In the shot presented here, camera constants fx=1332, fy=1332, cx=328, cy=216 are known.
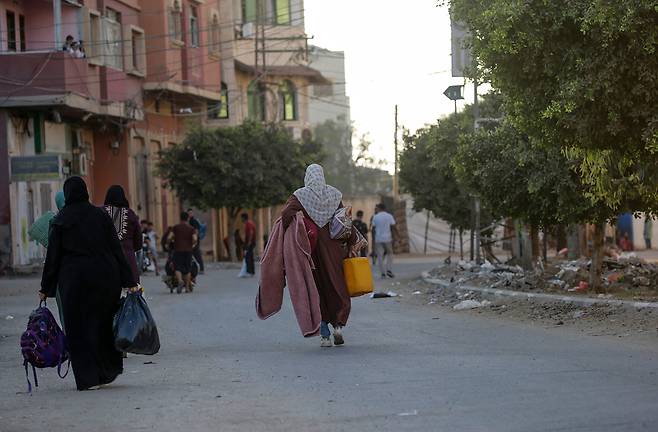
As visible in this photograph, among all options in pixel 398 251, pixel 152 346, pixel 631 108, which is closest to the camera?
pixel 152 346

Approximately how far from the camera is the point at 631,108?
13375mm

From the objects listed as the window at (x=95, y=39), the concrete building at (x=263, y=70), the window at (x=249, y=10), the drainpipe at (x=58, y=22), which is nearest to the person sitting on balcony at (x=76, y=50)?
the drainpipe at (x=58, y=22)

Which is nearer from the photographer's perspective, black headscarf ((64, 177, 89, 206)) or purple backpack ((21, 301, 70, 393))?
purple backpack ((21, 301, 70, 393))

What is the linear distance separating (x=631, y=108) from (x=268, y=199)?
3651 centimetres

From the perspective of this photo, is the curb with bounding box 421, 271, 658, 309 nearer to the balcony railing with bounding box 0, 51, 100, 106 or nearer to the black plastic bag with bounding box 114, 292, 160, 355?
the black plastic bag with bounding box 114, 292, 160, 355

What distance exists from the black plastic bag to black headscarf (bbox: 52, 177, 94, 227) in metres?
0.75

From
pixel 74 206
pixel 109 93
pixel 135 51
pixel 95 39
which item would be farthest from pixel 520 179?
pixel 135 51

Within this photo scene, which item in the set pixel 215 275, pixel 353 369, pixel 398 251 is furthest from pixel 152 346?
pixel 398 251

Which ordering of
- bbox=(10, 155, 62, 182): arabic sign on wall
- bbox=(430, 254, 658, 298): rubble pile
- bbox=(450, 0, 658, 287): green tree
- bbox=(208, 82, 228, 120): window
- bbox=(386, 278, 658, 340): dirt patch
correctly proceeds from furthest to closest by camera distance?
bbox=(208, 82, 228, 120): window, bbox=(10, 155, 62, 182): arabic sign on wall, bbox=(430, 254, 658, 298): rubble pile, bbox=(386, 278, 658, 340): dirt patch, bbox=(450, 0, 658, 287): green tree

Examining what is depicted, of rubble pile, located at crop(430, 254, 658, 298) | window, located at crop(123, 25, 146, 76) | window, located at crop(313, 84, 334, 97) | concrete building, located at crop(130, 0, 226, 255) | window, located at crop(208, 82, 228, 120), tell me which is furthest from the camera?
window, located at crop(313, 84, 334, 97)

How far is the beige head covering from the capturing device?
537 inches

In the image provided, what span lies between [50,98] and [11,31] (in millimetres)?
2583

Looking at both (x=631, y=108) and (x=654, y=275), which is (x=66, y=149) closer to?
(x=654, y=275)

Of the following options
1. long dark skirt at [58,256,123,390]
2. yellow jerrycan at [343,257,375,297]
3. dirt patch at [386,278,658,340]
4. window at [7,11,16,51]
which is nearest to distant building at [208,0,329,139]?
window at [7,11,16,51]
